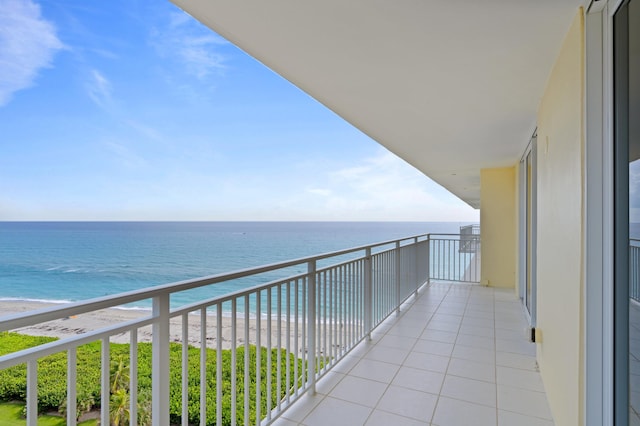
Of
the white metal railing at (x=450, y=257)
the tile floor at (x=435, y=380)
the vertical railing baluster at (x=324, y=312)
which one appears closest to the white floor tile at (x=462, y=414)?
the tile floor at (x=435, y=380)

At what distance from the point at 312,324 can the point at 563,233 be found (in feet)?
5.36

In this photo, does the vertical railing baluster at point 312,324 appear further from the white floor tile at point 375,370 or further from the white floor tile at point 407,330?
the white floor tile at point 407,330

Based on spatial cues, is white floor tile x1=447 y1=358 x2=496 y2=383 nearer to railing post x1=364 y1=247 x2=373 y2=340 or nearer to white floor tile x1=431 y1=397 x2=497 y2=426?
white floor tile x1=431 y1=397 x2=497 y2=426

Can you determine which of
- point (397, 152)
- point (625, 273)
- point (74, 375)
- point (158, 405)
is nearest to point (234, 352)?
point (158, 405)

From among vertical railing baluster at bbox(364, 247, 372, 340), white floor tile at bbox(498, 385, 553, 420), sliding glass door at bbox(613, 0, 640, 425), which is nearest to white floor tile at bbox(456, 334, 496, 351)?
white floor tile at bbox(498, 385, 553, 420)

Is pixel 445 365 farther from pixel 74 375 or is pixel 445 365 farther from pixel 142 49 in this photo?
pixel 142 49

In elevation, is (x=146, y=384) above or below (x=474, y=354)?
below

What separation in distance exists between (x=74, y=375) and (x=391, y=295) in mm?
3494

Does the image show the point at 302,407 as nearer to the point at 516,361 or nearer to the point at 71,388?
the point at 71,388

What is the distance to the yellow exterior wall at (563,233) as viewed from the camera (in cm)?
144

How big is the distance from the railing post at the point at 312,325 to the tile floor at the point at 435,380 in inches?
4.9

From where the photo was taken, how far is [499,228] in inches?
232

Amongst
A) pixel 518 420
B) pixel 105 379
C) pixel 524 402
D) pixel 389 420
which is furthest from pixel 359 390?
pixel 105 379

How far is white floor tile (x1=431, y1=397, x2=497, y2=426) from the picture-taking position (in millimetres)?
1947
